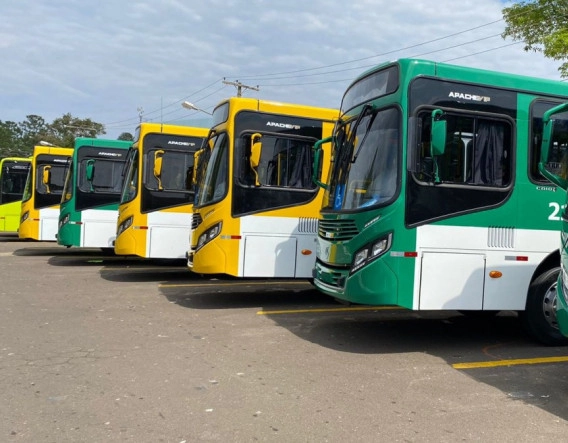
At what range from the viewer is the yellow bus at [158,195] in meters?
12.3

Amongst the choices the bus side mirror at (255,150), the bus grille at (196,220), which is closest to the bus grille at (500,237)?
the bus side mirror at (255,150)

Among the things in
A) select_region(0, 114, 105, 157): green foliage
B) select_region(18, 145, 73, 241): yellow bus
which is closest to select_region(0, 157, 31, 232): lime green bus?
select_region(18, 145, 73, 241): yellow bus

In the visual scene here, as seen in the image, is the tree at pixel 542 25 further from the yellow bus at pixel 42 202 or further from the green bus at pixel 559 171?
the yellow bus at pixel 42 202

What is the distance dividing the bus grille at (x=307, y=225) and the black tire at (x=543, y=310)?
11.9 feet

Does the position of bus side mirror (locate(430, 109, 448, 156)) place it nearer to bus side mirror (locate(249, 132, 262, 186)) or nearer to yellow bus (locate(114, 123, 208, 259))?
bus side mirror (locate(249, 132, 262, 186))

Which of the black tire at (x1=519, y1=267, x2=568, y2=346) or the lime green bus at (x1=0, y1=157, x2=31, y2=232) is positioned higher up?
the lime green bus at (x1=0, y1=157, x2=31, y2=232)

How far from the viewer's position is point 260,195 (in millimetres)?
9125

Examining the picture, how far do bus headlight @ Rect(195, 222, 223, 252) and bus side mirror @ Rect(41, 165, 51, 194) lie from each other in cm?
1012

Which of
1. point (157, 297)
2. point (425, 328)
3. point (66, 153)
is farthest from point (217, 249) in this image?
point (66, 153)

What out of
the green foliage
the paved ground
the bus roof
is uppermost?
the green foliage

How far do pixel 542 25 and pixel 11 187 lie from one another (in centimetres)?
1927

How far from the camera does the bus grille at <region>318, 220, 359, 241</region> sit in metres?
6.61

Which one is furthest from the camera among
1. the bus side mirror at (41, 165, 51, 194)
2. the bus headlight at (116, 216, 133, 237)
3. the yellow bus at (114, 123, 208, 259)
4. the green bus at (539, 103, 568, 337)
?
the bus side mirror at (41, 165, 51, 194)

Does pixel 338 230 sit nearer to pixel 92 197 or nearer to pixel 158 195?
pixel 158 195
